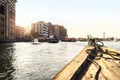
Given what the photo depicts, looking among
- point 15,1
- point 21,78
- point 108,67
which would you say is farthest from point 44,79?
point 15,1

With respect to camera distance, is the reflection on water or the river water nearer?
the reflection on water

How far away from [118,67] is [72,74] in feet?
7.82

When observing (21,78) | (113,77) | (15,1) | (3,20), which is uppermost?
(15,1)

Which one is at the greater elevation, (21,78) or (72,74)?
(72,74)

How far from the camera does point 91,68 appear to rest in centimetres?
634

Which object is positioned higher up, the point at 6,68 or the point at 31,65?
the point at 6,68

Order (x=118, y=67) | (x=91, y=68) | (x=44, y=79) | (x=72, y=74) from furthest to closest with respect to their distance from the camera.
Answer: (x=44, y=79)
(x=118, y=67)
(x=91, y=68)
(x=72, y=74)

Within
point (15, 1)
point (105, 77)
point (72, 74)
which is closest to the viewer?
point (72, 74)

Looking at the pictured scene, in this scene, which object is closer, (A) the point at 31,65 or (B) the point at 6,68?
(B) the point at 6,68

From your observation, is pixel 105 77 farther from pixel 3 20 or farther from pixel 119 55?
pixel 3 20

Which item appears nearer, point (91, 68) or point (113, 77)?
point (113, 77)

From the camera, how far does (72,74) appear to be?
485cm

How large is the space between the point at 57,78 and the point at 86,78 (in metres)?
0.88

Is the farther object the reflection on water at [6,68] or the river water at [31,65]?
the river water at [31,65]
